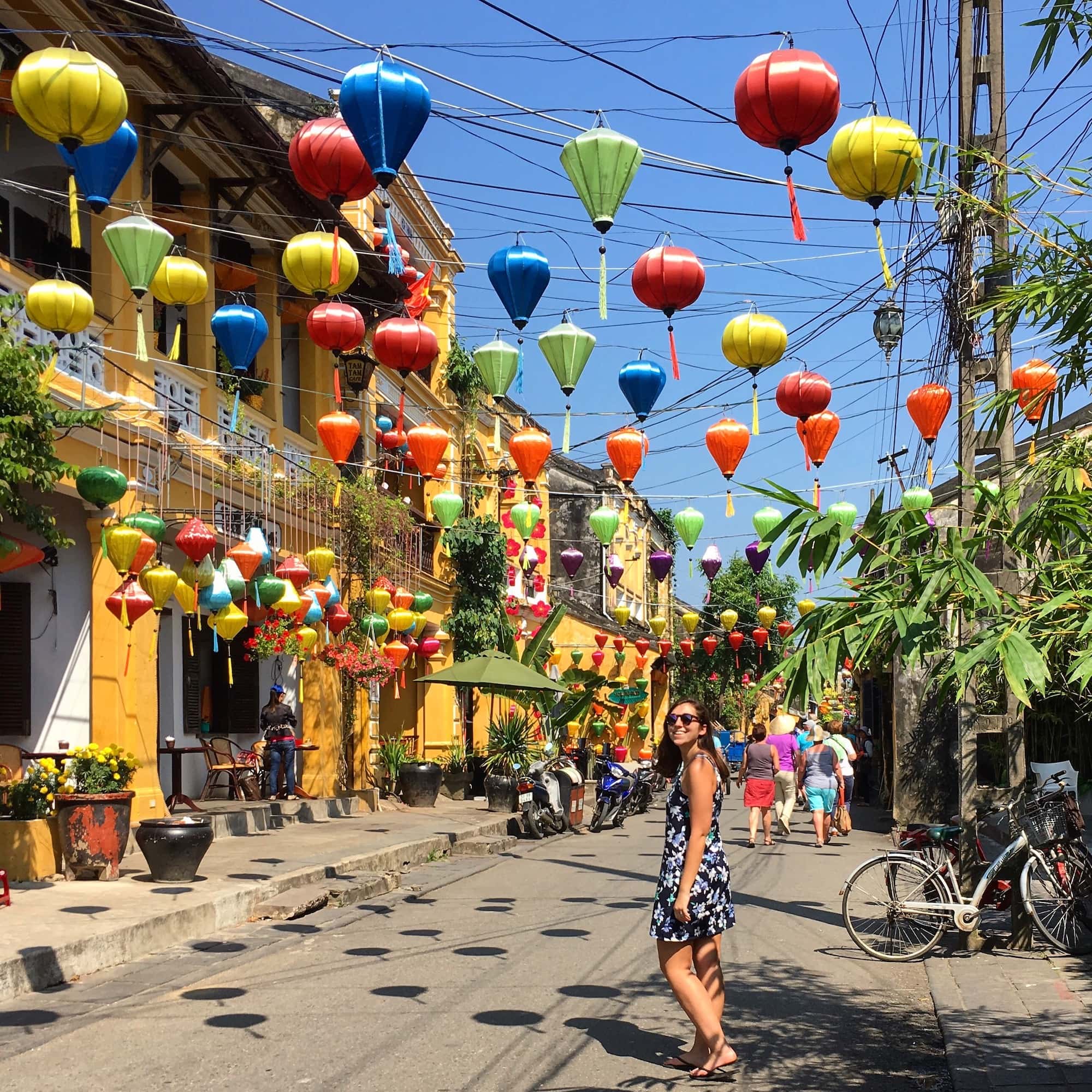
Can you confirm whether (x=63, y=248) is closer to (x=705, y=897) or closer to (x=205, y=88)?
(x=205, y=88)

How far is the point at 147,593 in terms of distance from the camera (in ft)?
42.9

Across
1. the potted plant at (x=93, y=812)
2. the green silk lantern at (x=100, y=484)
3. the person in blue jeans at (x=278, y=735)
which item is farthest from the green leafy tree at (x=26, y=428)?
the person in blue jeans at (x=278, y=735)

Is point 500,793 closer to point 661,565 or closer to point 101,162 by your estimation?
point 661,565

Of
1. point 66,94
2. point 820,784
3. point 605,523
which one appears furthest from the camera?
point 605,523

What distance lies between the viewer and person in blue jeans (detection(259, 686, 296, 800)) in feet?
60.4

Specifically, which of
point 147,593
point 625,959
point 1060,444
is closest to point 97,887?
point 147,593

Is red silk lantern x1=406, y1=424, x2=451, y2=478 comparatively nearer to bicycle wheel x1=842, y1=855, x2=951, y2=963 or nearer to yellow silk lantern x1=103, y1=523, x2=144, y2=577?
yellow silk lantern x1=103, y1=523, x2=144, y2=577

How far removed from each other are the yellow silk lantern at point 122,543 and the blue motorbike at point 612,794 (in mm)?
10599

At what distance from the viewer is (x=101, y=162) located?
28.5ft

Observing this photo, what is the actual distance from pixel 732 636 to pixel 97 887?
88.9 ft

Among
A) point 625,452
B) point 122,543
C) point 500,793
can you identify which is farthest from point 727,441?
point 500,793

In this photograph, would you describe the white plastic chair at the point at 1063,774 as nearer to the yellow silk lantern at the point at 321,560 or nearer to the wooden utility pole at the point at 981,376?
the wooden utility pole at the point at 981,376

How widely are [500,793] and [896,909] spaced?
13910 millimetres

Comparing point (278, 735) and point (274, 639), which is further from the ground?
point (274, 639)
